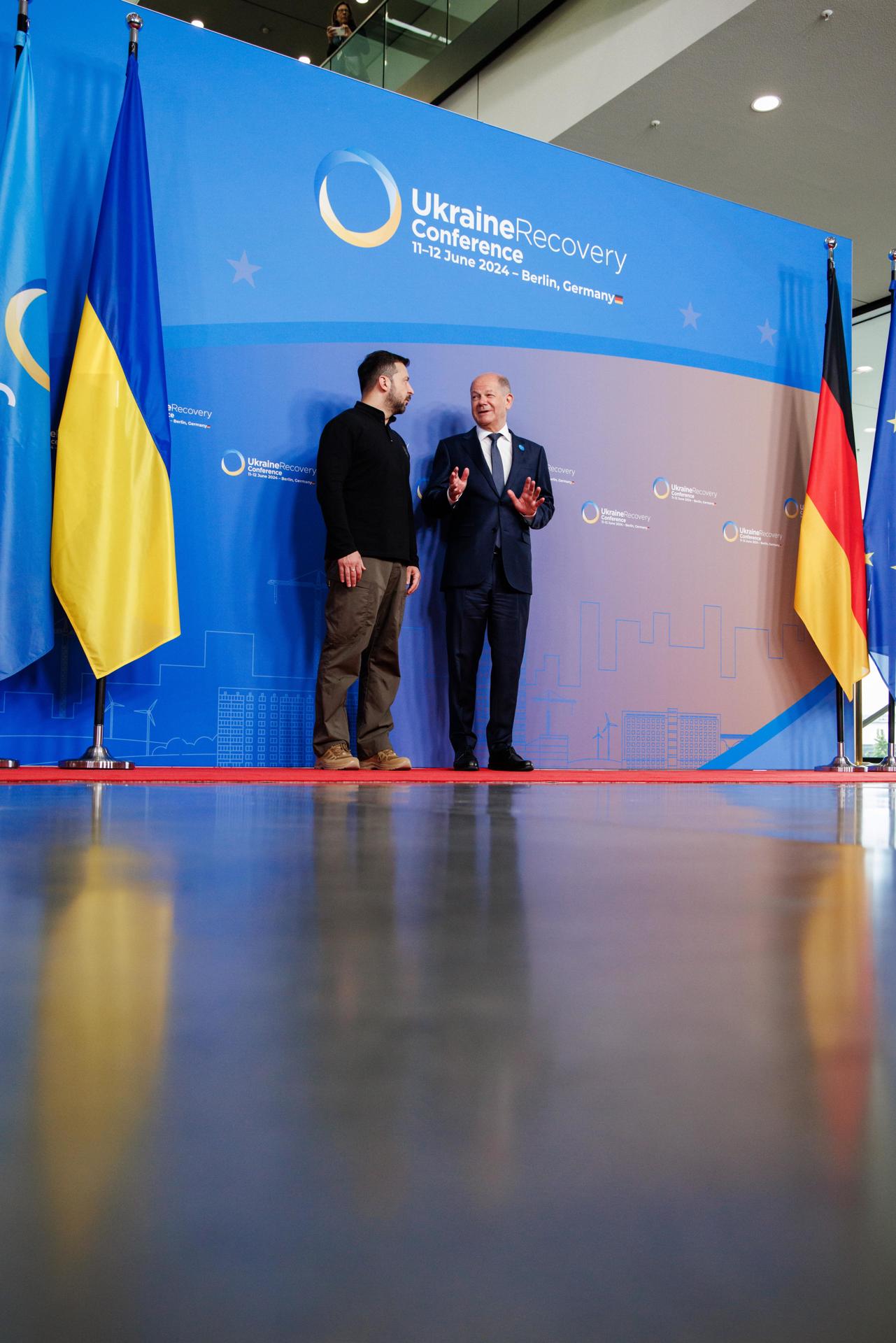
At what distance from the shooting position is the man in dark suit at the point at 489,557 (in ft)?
11.6

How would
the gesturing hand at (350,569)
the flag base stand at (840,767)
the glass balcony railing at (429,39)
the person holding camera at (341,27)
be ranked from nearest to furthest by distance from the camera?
1. the gesturing hand at (350,569)
2. the flag base stand at (840,767)
3. the glass balcony railing at (429,39)
4. the person holding camera at (341,27)

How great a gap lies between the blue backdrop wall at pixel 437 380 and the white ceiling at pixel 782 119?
2.22 feet

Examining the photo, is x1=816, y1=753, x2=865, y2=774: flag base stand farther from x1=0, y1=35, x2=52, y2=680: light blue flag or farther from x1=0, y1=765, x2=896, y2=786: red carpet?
x1=0, y1=35, x2=52, y2=680: light blue flag

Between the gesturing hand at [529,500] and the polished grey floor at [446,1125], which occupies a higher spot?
the gesturing hand at [529,500]

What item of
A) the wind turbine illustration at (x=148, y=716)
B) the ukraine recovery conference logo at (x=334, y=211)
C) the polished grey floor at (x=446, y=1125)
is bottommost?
the polished grey floor at (x=446, y=1125)

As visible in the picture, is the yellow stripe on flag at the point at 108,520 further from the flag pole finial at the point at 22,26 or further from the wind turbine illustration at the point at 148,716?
the flag pole finial at the point at 22,26

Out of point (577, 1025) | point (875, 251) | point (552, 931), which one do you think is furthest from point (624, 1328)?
Answer: point (875, 251)

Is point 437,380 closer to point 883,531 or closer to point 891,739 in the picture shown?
point 883,531

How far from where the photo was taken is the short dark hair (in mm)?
3398

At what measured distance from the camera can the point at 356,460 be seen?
3281 mm

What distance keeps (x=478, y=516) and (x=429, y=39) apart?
138 inches

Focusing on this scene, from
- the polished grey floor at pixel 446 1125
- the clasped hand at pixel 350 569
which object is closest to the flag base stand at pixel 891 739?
the clasped hand at pixel 350 569

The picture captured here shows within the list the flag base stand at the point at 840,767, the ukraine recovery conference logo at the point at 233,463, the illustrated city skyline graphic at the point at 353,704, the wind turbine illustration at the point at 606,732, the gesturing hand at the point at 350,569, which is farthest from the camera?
the flag base stand at the point at 840,767

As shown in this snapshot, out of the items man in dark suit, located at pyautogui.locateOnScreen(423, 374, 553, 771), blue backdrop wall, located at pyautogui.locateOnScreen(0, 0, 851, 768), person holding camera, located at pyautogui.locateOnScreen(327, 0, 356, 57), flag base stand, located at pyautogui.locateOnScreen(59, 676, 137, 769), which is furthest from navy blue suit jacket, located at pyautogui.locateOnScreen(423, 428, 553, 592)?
person holding camera, located at pyautogui.locateOnScreen(327, 0, 356, 57)
